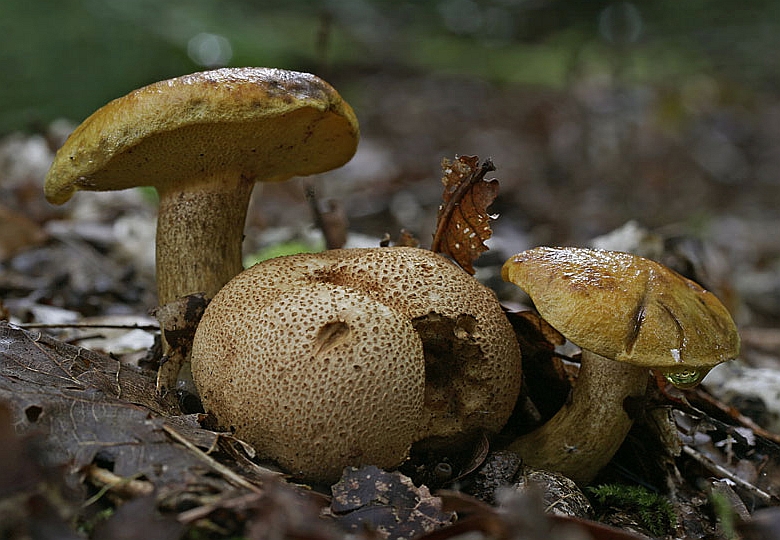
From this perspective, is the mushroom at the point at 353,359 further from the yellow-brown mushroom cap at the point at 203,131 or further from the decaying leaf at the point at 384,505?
the yellow-brown mushroom cap at the point at 203,131

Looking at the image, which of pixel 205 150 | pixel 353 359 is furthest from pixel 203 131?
pixel 353 359

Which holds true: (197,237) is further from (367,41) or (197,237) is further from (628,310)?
(367,41)

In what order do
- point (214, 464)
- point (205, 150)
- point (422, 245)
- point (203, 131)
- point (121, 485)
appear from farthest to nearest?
point (422, 245)
point (205, 150)
point (203, 131)
point (214, 464)
point (121, 485)

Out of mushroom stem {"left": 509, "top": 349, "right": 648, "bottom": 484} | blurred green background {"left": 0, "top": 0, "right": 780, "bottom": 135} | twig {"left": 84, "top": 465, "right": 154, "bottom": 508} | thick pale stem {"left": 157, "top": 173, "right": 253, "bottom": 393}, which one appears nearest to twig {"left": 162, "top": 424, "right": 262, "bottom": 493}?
twig {"left": 84, "top": 465, "right": 154, "bottom": 508}

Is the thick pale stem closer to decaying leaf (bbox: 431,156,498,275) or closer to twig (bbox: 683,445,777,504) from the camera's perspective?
decaying leaf (bbox: 431,156,498,275)

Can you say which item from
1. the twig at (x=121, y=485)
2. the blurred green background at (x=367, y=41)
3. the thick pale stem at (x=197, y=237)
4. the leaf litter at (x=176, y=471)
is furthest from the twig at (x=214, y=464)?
the blurred green background at (x=367, y=41)

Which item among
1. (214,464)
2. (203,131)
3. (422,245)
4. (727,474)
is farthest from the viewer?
(422,245)
